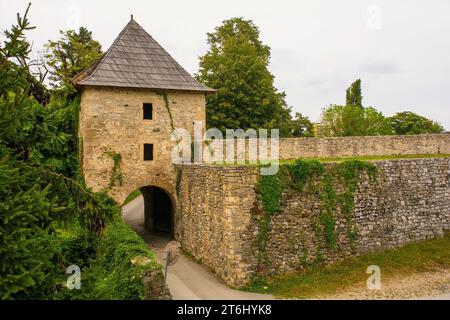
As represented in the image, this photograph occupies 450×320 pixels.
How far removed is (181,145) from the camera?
61.4 ft

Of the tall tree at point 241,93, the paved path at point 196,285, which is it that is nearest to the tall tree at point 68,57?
the tall tree at point 241,93

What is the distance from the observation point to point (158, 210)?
69.1 ft

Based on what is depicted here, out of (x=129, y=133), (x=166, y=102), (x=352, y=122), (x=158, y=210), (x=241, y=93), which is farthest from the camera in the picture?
(x=352, y=122)

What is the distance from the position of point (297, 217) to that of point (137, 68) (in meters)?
10.2

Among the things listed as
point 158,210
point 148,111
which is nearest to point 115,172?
point 148,111

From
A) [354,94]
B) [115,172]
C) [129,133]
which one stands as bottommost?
[115,172]

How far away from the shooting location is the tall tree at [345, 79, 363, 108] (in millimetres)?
42656

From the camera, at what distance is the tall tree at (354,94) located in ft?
140

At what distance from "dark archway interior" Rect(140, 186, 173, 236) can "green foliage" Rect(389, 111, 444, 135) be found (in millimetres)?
31266

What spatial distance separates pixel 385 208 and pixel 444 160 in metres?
3.81

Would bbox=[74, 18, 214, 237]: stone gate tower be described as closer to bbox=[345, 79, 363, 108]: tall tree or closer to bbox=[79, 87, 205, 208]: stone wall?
bbox=[79, 87, 205, 208]: stone wall

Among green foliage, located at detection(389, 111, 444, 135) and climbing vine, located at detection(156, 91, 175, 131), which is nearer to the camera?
climbing vine, located at detection(156, 91, 175, 131)

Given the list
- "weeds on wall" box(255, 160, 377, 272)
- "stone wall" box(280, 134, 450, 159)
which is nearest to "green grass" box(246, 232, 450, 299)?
"weeds on wall" box(255, 160, 377, 272)

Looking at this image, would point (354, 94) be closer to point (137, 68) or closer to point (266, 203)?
point (137, 68)
